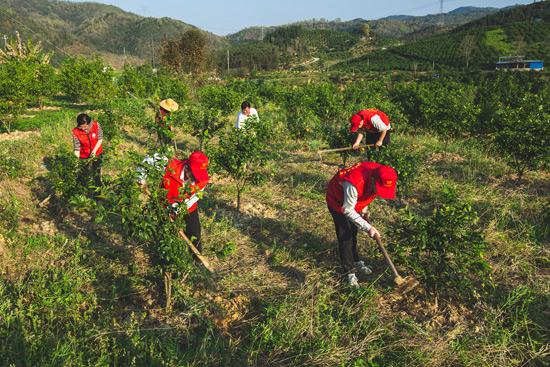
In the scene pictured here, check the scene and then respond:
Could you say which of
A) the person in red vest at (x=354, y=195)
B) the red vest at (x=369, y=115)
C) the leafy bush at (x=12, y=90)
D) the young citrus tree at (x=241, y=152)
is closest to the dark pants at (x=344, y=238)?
the person in red vest at (x=354, y=195)

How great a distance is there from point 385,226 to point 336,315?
7.39 feet

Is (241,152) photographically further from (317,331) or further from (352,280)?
(317,331)

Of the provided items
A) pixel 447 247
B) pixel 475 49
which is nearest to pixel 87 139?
pixel 447 247

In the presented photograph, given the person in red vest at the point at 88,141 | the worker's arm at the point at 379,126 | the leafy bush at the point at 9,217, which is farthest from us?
the worker's arm at the point at 379,126

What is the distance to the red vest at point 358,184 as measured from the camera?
3.46 m

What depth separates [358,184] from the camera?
11.3 ft

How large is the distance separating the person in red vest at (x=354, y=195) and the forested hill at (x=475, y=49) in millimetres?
63239

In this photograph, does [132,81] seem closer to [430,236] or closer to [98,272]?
[98,272]

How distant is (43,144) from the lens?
8641mm

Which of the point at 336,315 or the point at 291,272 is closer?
the point at 336,315

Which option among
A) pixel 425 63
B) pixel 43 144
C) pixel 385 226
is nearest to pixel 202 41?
pixel 43 144

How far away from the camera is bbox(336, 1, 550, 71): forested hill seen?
60.1m

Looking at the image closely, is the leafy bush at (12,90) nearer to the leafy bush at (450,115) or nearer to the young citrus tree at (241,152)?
the young citrus tree at (241,152)

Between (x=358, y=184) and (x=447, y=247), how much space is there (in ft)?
3.48
